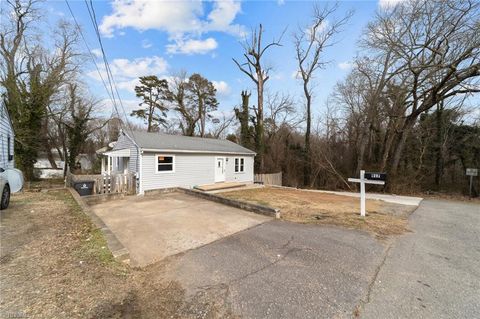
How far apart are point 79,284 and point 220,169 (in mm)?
12169

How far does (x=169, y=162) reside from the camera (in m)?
12.2

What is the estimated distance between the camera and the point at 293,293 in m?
2.89

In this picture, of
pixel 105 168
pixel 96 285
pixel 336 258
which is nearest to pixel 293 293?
pixel 336 258

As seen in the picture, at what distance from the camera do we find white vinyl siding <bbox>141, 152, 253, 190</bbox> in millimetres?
11320

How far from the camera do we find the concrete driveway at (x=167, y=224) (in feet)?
14.6

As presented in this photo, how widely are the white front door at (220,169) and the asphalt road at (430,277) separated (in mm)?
10799

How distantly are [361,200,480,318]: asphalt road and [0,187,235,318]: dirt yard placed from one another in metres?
2.04

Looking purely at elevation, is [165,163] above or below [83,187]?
above

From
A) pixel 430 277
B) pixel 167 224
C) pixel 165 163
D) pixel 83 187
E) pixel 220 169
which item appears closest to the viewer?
pixel 430 277

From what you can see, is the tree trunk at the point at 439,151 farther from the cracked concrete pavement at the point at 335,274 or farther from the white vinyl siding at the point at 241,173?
the white vinyl siding at the point at 241,173

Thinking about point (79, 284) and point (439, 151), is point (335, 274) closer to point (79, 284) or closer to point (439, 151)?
point (79, 284)

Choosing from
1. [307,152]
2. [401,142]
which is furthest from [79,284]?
[307,152]

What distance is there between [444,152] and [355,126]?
5.45 metres

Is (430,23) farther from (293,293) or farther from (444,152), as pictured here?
(293,293)
